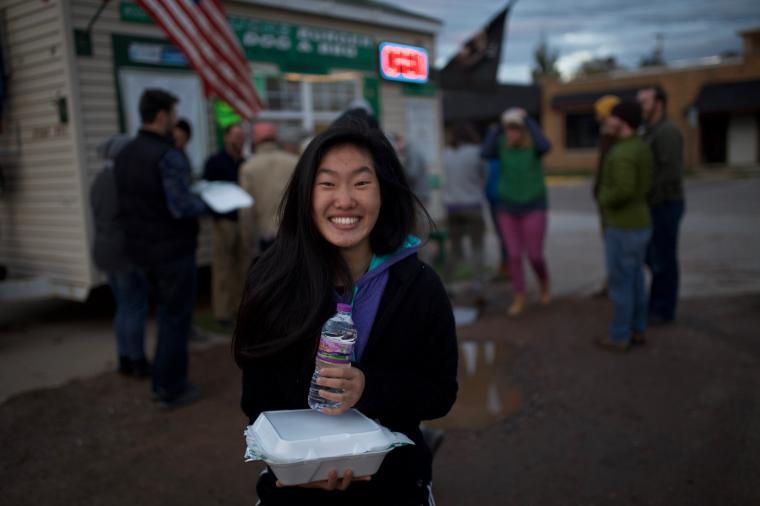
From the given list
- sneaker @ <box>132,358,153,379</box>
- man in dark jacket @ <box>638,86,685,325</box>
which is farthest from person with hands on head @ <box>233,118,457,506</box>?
man in dark jacket @ <box>638,86,685,325</box>

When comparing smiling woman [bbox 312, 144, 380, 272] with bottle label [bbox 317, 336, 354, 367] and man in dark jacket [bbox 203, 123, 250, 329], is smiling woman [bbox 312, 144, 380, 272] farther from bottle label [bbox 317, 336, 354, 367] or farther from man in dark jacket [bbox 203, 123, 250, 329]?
man in dark jacket [bbox 203, 123, 250, 329]

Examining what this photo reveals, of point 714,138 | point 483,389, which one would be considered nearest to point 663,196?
point 483,389

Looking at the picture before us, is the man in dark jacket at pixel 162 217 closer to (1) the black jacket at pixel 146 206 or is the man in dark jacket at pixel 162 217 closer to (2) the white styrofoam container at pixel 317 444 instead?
(1) the black jacket at pixel 146 206

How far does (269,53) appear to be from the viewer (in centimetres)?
859

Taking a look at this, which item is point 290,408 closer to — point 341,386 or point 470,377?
point 341,386

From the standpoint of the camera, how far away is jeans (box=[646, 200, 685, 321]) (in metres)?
6.10

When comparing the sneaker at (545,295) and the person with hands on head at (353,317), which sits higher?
the person with hands on head at (353,317)

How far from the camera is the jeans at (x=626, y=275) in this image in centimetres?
544

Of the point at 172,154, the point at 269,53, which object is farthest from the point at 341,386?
the point at 269,53

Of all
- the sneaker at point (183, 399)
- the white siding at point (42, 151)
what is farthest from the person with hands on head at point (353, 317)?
the white siding at point (42, 151)

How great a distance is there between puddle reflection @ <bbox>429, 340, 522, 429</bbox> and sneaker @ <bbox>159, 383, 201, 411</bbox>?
1.79 meters

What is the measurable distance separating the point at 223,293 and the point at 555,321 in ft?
11.4

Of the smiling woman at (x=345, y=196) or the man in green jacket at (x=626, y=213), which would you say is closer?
the smiling woman at (x=345, y=196)

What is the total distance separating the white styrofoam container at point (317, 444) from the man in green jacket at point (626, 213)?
162 inches
